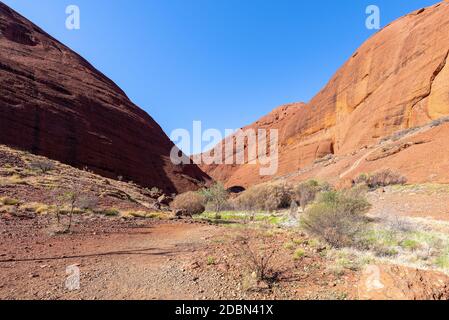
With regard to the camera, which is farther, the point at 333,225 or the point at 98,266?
the point at 333,225

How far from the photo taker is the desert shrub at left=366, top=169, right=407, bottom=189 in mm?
17875

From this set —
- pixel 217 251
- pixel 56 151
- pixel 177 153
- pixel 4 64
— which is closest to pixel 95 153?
pixel 56 151

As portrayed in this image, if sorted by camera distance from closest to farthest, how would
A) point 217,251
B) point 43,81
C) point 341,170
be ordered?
1. point 217,251
2. point 341,170
3. point 43,81

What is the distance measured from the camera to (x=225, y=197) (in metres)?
25.9

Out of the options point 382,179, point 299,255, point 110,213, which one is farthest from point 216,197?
point 299,255

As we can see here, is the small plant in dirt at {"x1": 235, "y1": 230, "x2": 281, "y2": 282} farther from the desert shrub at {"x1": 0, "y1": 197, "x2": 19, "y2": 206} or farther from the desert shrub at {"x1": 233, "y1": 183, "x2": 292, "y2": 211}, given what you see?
the desert shrub at {"x1": 233, "y1": 183, "x2": 292, "y2": 211}

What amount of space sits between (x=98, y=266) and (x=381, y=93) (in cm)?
3927

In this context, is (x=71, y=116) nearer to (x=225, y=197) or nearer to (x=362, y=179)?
(x=225, y=197)

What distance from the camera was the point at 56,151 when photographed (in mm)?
30344

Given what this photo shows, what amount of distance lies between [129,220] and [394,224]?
10.9m

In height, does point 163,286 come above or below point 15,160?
below

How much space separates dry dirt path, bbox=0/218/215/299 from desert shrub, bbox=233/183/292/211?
15069 mm

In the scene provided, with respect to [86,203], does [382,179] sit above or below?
above

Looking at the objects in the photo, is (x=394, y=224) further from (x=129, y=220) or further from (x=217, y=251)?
(x=129, y=220)
